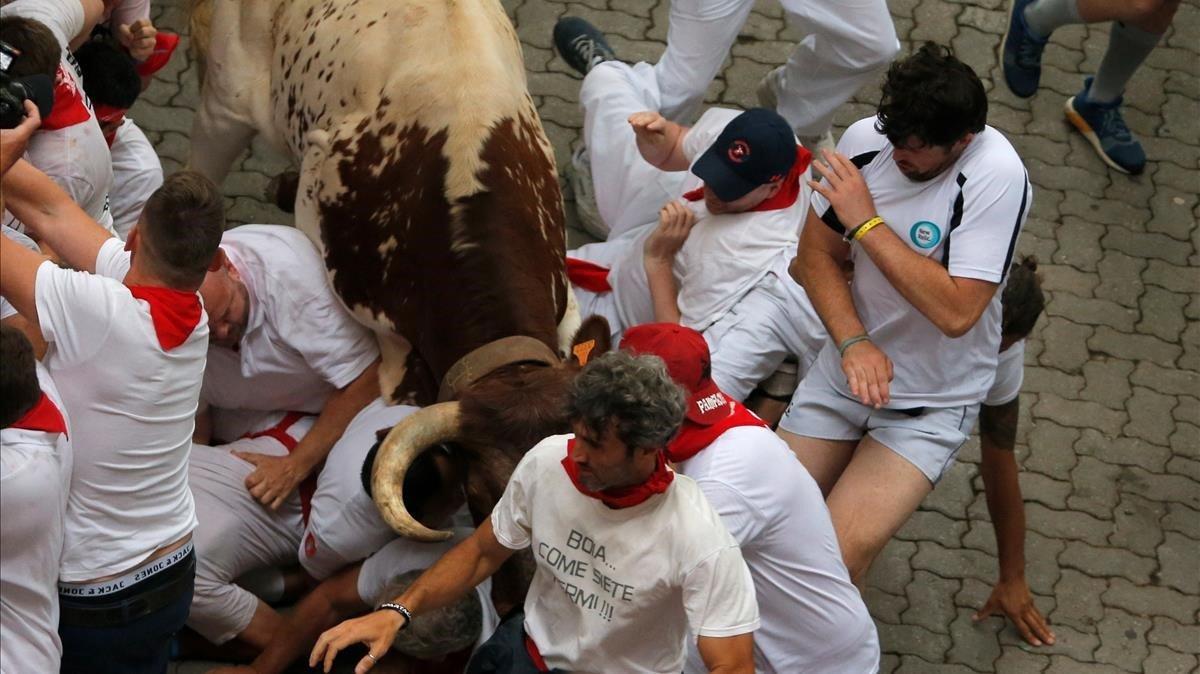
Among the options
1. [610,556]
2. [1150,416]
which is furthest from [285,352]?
[1150,416]

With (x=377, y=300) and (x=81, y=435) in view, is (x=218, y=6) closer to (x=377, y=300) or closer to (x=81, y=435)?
(x=377, y=300)

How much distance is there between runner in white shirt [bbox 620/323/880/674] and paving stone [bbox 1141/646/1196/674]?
1.72 meters

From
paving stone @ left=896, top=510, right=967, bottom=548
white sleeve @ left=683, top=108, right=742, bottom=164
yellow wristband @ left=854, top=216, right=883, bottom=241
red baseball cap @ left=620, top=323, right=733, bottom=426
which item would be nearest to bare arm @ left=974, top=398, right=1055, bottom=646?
paving stone @ left=896, top=510, right=967, bottom=548

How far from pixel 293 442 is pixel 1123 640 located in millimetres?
3048

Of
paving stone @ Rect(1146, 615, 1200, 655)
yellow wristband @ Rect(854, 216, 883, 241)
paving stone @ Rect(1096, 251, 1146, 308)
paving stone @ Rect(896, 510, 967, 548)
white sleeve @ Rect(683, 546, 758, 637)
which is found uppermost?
white sleeve @ Rect(683, 546, 758, 637)

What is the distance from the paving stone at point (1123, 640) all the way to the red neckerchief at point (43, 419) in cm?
382

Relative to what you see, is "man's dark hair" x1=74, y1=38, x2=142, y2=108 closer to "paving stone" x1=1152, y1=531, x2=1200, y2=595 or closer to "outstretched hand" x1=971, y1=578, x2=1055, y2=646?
"outstretched hand" x1=971, y1=578, x2=1055, y2=646

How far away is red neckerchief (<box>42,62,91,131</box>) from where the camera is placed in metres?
4.57

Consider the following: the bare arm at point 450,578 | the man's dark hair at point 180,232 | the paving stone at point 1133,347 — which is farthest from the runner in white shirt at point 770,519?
the paving stone at point 1133,347

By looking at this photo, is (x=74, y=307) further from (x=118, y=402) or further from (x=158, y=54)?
(x=158, y=54)

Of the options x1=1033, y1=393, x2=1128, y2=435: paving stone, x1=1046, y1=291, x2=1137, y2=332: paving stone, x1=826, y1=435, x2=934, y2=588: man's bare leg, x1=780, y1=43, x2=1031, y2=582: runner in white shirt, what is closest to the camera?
x1=780, y1=43, x2=1031, y2=582: runner in white shirt

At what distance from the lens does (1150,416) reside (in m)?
6.66

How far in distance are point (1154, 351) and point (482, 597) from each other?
3620 mm

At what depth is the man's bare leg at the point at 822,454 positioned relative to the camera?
5039 mm
